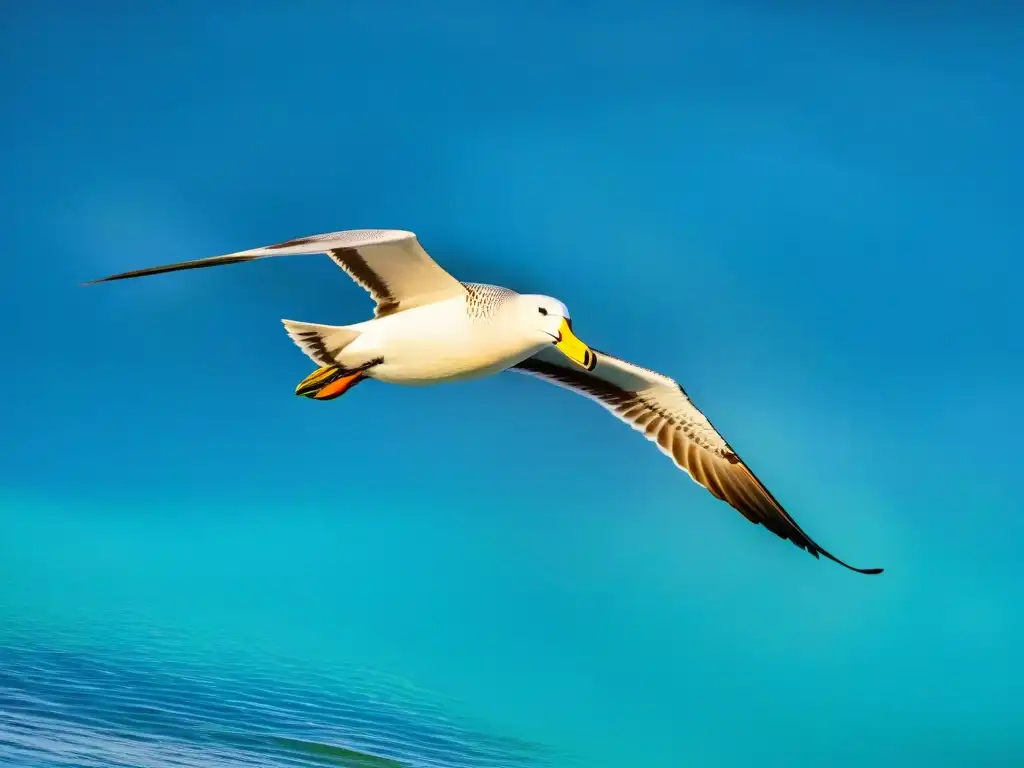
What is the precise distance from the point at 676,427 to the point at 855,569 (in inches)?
68.3

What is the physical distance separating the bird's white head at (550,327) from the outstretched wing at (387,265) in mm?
471

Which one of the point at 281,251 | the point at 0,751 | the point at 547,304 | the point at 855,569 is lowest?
the point at 0,751

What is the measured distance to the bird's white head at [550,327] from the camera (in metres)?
5.64

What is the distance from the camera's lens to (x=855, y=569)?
5895 mm

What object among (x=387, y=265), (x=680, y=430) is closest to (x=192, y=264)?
(x=387, y=265)

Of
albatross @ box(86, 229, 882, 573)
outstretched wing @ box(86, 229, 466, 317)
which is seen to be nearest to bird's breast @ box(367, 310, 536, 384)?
albatross @ box(86, 229, 882, 573)

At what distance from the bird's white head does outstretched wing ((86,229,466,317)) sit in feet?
1.55

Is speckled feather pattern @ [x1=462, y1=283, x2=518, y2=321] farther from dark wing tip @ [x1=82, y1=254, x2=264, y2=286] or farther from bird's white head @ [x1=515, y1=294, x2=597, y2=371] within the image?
dark wing tip @ [x1=82, y1=254, x2=264, y2=286]

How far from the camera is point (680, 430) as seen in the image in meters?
7.18

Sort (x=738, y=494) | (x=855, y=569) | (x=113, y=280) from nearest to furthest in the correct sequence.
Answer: (x=113, y=280) → (x=855, y=569) → (x=738, y=494)

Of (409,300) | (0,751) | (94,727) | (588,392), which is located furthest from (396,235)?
(94,727)

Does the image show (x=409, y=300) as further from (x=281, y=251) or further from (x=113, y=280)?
(x=113, y=280)

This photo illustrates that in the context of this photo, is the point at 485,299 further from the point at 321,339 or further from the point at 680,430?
the point at 680,430

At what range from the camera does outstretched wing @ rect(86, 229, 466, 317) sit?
5.37 metres
